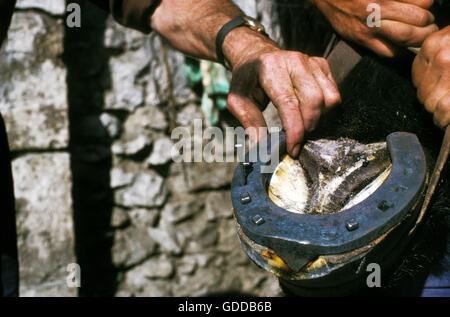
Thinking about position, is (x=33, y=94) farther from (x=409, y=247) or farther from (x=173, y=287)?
(x=409, y=247)

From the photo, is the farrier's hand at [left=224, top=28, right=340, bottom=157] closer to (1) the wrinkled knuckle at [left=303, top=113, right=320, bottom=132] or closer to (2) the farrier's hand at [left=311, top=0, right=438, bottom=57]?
(1) the wrinkled knuckle at [left=303, top=113, right=320, bottom=132]

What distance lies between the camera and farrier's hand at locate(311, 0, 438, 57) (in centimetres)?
90

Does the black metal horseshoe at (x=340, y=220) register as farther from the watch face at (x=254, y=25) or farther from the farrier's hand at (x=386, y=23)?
the watch face at (x=254, y=25)

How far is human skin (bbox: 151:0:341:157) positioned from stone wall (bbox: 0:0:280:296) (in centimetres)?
52

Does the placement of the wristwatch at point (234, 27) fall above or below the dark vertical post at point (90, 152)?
above

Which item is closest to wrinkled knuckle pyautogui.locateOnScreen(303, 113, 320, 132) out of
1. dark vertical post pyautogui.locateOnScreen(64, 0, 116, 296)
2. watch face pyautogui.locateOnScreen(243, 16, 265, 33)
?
watch face pyautogui.locateOnScreen(243, 16, 265, 33)

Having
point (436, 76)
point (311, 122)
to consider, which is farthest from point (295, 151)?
point (436, 76)

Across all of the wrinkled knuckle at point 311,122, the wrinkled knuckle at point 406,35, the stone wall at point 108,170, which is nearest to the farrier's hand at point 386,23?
the wrinkled knuckle at point 406,35

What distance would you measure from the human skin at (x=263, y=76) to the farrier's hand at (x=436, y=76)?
0.19 meters

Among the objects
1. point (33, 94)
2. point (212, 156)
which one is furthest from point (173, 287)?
point (33, 94)

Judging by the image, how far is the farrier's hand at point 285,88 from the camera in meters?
0.88

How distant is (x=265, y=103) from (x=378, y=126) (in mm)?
294

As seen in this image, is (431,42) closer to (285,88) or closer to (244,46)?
(285,88)

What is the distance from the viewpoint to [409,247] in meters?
0.77
